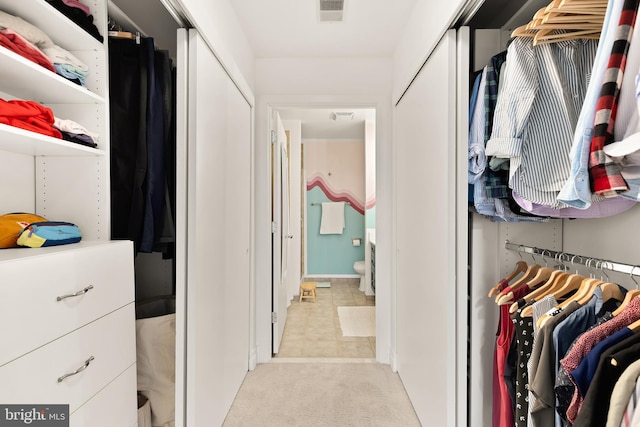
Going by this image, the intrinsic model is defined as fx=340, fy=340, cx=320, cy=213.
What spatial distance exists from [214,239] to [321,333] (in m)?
1.97

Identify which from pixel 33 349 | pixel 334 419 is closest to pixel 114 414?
pixel 33 349

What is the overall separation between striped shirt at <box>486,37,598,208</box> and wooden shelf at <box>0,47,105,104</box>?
1.50m

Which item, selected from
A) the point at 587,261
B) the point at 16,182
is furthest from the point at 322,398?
the point at 16,182

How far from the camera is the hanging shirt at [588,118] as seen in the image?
31.3 inches

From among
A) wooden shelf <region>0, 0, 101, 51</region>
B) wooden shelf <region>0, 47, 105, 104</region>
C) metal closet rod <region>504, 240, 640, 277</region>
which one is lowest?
metal closet rod <region>504, 240, 640, 277</region>

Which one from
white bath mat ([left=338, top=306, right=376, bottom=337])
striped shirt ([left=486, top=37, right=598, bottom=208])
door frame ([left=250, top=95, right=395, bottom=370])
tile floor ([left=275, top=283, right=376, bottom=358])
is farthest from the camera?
white bath mat ([left=338, top=306, right=376, bottom=337])

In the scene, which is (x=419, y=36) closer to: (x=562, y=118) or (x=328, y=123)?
(x=562, y=118)

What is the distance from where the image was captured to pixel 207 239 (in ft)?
5.27

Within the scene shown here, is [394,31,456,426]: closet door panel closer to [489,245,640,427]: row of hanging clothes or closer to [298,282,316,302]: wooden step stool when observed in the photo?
[489,245,640,427]: row of hanging clothes

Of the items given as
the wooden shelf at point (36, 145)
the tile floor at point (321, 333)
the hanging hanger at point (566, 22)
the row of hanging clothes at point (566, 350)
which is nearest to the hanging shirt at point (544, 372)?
the row of hanging clothes at point (566, 350)

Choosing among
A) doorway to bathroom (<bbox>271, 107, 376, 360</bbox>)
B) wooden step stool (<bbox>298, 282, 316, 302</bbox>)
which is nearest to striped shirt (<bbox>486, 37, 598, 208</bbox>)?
doorway to bathroom (<bbox>271, 107, 376, 360</bbox>)

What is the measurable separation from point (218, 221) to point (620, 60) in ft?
5.28

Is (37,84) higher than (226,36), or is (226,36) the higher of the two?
A: (226,36)

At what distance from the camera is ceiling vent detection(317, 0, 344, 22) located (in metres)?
2.01
